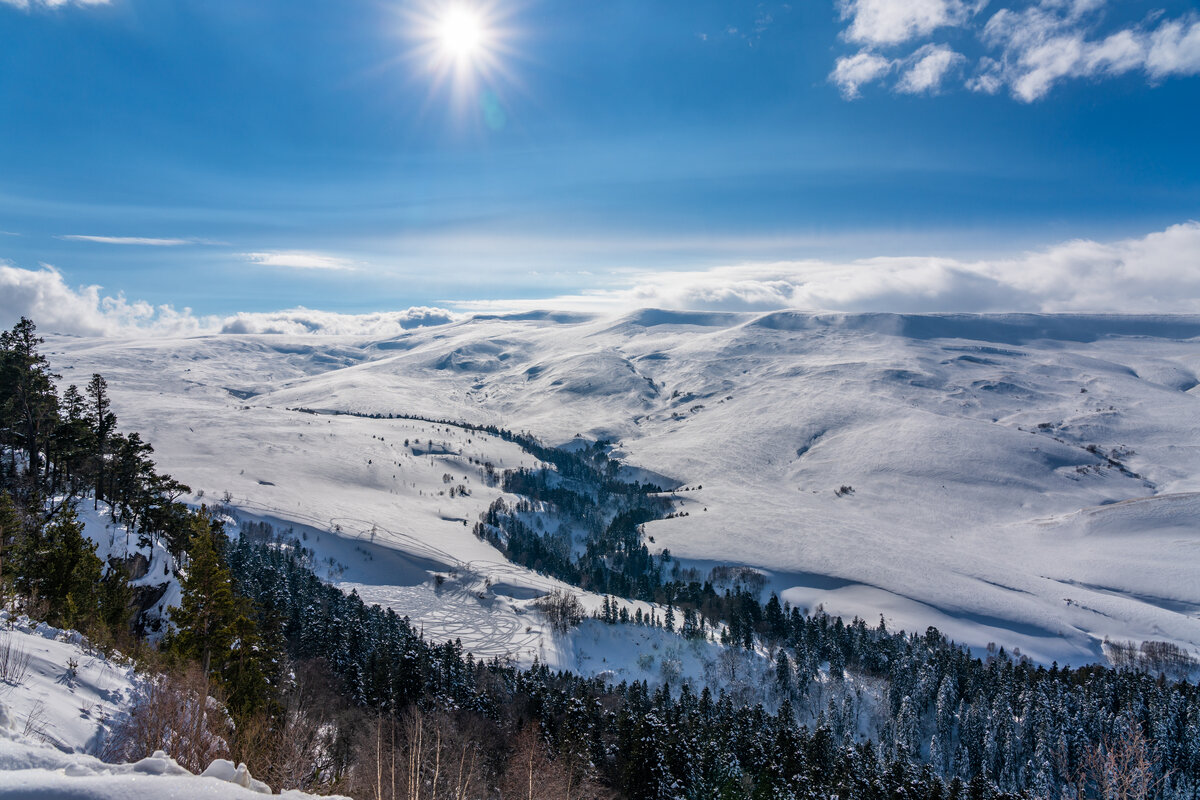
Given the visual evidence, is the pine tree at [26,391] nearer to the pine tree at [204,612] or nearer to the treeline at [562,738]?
the treeline at [562,738]

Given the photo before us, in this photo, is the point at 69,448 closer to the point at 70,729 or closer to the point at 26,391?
the point at 26,391

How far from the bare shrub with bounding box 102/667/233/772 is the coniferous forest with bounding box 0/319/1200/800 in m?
0.09

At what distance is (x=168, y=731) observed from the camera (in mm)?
15016

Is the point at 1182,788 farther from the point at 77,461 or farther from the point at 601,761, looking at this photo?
the point at 77,461

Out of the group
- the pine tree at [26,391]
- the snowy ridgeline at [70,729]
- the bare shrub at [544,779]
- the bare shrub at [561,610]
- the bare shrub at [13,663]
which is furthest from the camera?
the bare shrub at [561,610]

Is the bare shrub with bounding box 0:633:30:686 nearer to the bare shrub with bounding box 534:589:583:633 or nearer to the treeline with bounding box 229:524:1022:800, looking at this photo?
the treeline with bounding box 229:524:1022:800

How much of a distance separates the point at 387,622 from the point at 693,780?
63.6 metres

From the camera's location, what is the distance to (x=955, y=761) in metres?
88.1

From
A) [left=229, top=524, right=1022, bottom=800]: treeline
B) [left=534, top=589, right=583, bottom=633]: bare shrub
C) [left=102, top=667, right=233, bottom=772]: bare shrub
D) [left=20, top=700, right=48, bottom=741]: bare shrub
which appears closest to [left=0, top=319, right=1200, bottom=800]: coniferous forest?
[left=102, top=667, right=233, bottom=772]: bare shrub

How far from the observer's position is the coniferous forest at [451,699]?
23266 mm

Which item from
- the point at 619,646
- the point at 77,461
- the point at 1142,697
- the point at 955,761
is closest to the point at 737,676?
the point at 619,646

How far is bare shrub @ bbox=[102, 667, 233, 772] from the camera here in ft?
45.4

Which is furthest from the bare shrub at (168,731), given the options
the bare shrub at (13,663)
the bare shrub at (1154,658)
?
the bare shrub at (1154,658)

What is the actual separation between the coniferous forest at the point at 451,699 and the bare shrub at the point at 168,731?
0.09 meters
